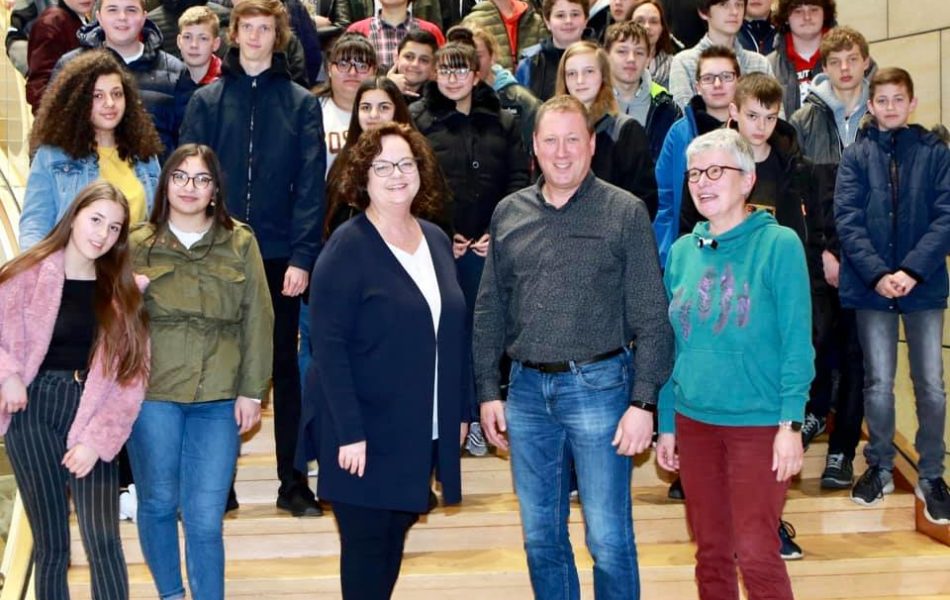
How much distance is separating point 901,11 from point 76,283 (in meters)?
4.78

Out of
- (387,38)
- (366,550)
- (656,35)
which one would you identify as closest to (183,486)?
(366,550)

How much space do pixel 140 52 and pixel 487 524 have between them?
2.51 metres

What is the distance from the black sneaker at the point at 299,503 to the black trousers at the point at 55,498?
1120 mm

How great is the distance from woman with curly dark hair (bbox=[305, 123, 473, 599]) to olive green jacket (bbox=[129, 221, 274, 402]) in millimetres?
646

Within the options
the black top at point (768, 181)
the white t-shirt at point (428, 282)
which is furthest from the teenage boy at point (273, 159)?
the black top at point (768, 181)

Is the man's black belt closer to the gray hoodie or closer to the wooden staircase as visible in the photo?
the wooden staircase

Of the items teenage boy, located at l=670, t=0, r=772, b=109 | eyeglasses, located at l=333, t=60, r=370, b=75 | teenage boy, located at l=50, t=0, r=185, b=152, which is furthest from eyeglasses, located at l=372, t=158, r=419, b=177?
teenage boy, located at l=670, t=0, r=772, b=109

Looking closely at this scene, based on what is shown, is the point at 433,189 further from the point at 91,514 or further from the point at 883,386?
the point at 883,386

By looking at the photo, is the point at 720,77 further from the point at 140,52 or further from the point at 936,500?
the point at 140,52

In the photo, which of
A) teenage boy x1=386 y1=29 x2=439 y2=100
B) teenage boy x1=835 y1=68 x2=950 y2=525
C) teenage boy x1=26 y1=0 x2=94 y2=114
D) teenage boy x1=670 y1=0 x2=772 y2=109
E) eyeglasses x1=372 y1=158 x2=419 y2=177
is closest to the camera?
→ eyeglasses x1=372 y1=158 x2=419 y2=177

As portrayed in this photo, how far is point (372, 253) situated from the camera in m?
3.58

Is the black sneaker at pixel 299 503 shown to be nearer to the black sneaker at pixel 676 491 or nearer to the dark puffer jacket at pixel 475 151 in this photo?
the dark puffer jacket at pixel 475 151

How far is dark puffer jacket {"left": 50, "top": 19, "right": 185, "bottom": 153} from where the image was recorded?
17.4 feet

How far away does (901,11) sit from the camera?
22.3 feet
